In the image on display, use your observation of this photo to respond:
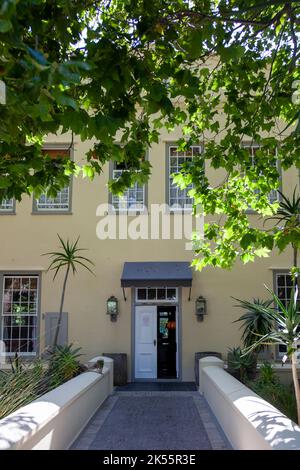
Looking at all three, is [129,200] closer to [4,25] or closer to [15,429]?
[15,429]

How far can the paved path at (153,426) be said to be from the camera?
24.8ft

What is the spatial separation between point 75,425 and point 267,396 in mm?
3721

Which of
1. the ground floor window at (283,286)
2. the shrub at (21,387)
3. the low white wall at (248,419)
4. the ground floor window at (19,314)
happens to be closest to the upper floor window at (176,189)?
the ground floor window at (283,286)

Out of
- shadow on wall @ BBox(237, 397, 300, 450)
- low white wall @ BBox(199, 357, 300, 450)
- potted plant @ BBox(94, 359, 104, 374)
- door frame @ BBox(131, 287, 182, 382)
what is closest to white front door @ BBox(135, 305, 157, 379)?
door frame @ BBox(131, 287, 182, 382)

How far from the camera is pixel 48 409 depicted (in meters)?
6.43

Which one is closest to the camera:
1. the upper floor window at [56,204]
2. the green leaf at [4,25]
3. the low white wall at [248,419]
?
the green leaf at [4,25]

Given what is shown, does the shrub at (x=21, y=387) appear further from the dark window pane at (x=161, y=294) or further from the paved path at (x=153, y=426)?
the dark window pane at (x=161, y=294)

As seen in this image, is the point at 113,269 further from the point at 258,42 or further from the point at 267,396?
the point at 258,42

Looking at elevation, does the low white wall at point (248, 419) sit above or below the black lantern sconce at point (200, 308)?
below

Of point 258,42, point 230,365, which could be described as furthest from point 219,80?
point 230,365

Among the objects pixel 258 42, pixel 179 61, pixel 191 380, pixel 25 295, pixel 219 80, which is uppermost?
pixel 258 42

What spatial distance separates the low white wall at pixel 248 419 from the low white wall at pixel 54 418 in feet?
7.78

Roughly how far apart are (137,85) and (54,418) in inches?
167

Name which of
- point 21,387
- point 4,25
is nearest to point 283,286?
point 21,387
